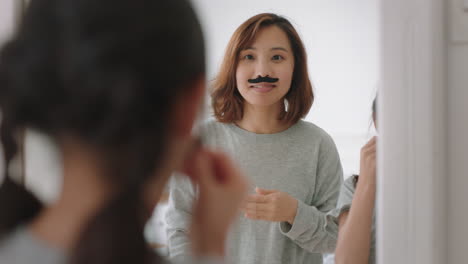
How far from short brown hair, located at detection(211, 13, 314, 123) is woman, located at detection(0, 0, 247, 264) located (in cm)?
52

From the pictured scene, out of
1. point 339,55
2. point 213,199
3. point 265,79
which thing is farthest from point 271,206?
point 339,55

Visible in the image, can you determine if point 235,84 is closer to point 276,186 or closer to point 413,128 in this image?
point 276,186

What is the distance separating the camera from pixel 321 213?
0.79 meters

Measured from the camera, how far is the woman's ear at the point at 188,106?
308 mm

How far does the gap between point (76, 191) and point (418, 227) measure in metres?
0.36

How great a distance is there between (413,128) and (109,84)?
343mm

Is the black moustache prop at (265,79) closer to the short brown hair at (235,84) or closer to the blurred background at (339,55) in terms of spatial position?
the short brown hair at (235,84)

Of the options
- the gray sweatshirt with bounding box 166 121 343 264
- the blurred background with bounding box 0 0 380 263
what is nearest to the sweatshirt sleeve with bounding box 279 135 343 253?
the gray sweatshirt with bounding box 166 121 343 264

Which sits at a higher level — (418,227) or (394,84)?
(394,84)

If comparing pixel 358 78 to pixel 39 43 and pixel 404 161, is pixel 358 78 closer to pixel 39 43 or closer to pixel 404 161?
pixel 404 161

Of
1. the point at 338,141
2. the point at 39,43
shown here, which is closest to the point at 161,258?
→ the point at 39,43

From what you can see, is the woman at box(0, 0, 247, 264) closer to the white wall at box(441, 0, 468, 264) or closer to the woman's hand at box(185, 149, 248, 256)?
the woman's hand at box(185, 149, 248, 256)

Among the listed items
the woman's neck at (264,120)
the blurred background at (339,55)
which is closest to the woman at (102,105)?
the woman's neck at (264,120)

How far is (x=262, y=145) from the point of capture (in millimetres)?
841
